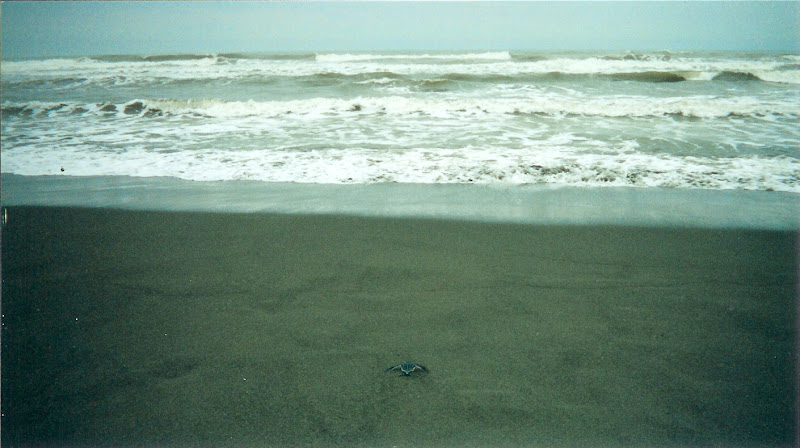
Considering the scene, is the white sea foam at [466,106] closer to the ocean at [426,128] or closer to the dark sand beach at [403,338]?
the ocean at [426,128]

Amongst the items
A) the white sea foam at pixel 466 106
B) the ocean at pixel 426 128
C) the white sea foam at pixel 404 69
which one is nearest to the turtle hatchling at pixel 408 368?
the ocean at pixel 426 128

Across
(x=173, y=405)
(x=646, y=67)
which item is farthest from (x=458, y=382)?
(x=646, y=67)

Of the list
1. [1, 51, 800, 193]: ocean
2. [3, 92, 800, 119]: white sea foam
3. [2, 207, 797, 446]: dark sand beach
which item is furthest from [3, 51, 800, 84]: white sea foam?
[2, 207, 797, 446]: dark sand beach

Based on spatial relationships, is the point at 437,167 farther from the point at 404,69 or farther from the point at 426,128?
the point at 404,69

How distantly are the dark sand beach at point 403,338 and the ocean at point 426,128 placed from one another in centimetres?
188

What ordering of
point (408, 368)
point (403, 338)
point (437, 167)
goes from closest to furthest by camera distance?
point (408, 368)
point (403, 338)
point (437, 167)

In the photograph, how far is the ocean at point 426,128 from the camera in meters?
5.28

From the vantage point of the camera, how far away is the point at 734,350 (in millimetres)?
2139

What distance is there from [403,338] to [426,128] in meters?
6.38

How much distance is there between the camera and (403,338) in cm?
222

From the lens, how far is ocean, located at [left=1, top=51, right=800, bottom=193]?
208 inches

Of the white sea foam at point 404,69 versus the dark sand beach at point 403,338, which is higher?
the white sea foam at point 404,69

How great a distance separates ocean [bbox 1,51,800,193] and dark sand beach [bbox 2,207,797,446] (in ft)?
6.16

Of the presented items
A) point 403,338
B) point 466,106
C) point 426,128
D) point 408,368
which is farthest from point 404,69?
point 408,368
